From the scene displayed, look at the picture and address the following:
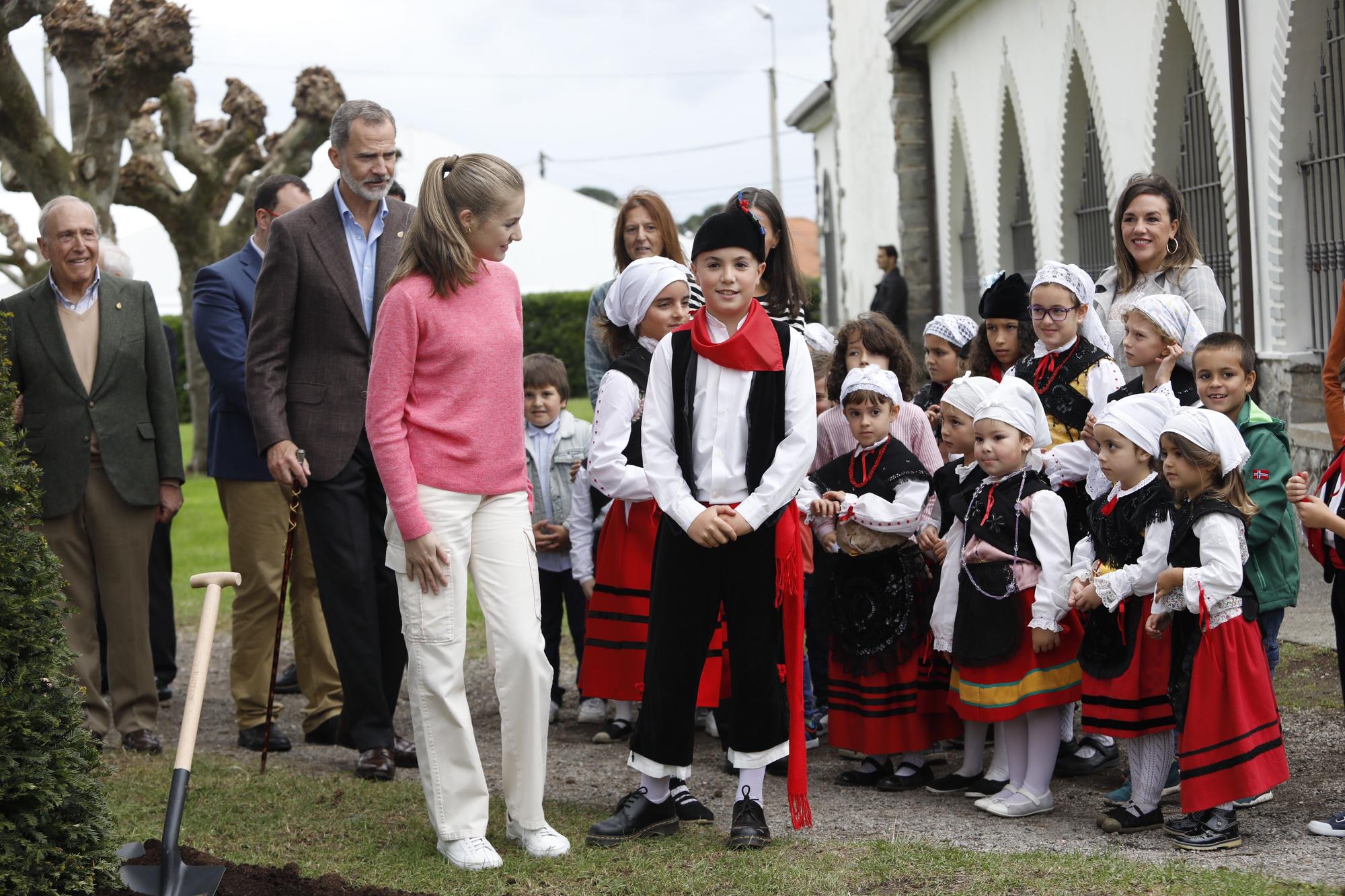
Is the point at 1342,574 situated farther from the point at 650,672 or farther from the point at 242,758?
the point at 242,758

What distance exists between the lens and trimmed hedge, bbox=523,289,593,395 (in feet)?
104

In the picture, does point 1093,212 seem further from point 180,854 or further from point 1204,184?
point 180,854

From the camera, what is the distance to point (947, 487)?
16.3 feet

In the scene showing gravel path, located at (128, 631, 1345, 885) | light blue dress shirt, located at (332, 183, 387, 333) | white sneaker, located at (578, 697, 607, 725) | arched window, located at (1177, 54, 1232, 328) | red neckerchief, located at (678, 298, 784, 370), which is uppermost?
arched window, located at (1177, 54, 1232, 328)

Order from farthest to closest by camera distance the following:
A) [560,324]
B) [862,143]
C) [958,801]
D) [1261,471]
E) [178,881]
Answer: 1. [560,324]
2. [862,143]
3. [958,801]
4. [1261,471]
5. [178,881]

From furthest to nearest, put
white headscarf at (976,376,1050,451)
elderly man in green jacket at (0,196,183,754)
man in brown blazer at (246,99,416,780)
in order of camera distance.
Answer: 1. elderly man in green jacket at (0,196,183,754)
2. man in brown blazer at (246,99,416,780)
3. white headscarf at (976,376,1050,451)

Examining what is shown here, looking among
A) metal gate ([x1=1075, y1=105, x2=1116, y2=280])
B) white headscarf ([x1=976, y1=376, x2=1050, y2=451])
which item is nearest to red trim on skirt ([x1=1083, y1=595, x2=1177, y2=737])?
white headscarf ([x1=976, y1=376, x2=1050, y2=451])

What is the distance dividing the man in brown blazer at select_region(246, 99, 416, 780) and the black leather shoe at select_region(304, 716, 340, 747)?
2.20 feet

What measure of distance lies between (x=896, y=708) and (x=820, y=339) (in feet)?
6.46

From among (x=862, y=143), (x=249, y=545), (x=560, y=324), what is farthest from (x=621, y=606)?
(x=560, y=324)

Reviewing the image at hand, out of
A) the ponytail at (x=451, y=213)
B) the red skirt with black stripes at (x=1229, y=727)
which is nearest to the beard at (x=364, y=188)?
the ponytail at (x=451, y=213)

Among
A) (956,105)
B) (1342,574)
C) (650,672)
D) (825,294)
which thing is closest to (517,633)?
(650,672)

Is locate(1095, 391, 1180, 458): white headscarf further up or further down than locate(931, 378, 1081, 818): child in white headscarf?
further up

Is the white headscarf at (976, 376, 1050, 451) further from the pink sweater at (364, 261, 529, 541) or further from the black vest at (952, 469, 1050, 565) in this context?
the pink sweater at (364, 261, 529, 541)
